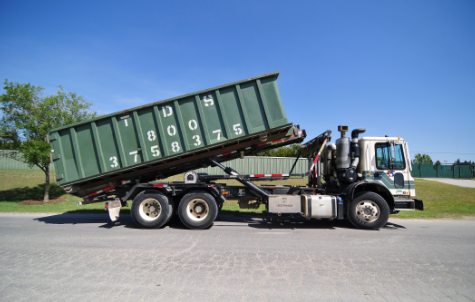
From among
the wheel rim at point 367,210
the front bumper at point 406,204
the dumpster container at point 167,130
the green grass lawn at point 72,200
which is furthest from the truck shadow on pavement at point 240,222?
the dumpster container at point 167,130

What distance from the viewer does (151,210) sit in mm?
7617

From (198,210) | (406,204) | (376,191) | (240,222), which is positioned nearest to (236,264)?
(198,210)

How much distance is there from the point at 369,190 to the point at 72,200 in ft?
48.7

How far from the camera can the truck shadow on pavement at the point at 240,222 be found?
25.2ft

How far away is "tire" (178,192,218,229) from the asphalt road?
0.30 metres

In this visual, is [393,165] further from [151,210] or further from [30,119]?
[30,119]

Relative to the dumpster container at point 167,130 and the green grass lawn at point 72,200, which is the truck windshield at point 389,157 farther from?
the green grass lawn at point 72,200

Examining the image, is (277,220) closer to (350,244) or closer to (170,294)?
(350,244)

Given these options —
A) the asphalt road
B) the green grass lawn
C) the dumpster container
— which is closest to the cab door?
the asphalt road

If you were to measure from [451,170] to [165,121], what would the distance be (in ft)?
145

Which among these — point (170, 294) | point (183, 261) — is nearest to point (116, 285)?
point (170, 294)

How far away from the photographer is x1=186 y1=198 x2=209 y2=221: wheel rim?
7383 mm

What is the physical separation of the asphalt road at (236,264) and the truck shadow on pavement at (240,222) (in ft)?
1.85

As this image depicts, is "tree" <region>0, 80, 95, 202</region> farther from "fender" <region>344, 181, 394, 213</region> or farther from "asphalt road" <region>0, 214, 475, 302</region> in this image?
"fender" <region>344, 181, 394, 213</region>
